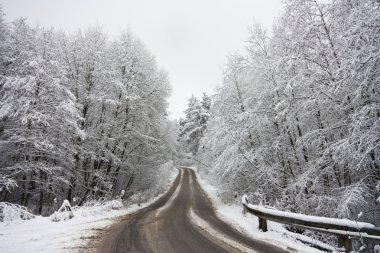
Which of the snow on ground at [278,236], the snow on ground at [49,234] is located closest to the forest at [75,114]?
the snow on ground at [49,234]

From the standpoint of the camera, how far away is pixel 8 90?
13750 mm

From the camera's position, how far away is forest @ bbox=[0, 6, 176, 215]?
13.5 m

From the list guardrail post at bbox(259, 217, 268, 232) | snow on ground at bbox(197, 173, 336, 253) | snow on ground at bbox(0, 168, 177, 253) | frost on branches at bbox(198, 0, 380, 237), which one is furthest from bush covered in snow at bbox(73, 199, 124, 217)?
guardrail post at bbox(259, 217, 268, 232)

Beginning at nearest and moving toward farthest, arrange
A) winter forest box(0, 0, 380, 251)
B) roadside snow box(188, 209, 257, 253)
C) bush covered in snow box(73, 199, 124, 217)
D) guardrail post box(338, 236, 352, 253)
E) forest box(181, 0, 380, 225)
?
guardrail post box(338, 236, 352, 253)
roadside snow box(188, 209, 257, 253)
forest box(181, 0, 380, 225)
winter forest box(0, 0, 380, 251)
bush covered in snow box(73, 199, 124, 217)

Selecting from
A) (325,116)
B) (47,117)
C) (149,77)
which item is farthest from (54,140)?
(325,116)

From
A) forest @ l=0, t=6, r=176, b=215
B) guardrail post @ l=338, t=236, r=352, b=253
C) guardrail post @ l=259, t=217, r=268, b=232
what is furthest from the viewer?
forest @ l=0, t=6, r=176, b=215

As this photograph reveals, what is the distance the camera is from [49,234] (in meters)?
8.22

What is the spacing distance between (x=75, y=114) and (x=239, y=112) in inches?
385

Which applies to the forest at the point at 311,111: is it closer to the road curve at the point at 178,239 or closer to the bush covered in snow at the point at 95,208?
the road curve at the point at 178,239

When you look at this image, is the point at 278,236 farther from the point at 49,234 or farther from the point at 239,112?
the point at 239,112

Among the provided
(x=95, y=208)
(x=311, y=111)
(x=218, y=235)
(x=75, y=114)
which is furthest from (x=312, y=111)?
(x=75, y=114)

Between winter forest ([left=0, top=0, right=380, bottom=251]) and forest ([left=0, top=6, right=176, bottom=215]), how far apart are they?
0.09 metres

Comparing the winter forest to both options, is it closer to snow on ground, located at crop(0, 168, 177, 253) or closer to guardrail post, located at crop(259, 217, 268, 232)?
guardrail post, located at crop(259, 217, 268, 232)

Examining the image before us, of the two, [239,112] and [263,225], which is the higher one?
[239,112]
